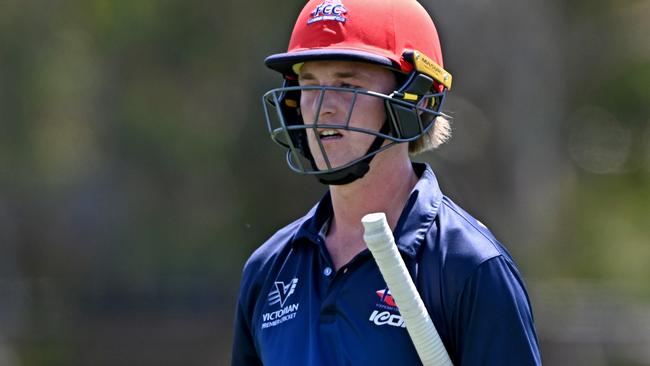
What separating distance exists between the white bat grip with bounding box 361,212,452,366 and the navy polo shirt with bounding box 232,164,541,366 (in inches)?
3.4

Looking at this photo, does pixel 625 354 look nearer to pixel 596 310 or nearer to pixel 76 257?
pixel 596 310

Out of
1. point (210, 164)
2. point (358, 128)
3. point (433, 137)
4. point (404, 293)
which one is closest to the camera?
point (404, 293)

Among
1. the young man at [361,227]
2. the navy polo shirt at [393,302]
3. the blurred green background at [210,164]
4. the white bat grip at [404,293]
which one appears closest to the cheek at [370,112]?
the young man at [361,227]

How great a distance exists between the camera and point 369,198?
113 inches

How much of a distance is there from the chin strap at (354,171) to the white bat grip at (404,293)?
281mm

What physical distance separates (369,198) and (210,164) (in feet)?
50.6

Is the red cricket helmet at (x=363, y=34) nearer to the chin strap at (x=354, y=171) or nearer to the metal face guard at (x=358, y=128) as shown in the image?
the metal face guard at (x=358, y=128)

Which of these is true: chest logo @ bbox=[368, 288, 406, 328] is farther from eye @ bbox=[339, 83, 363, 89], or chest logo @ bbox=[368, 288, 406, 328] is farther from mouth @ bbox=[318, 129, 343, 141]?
eye @ bbox=[339, 83, 363, 89]

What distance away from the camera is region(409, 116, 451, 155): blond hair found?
9.91 ft

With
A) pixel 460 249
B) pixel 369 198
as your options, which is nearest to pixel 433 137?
pixel 369 198

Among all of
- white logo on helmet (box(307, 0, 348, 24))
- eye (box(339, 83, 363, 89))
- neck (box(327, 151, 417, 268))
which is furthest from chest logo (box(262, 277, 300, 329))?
white logo on helmet (box(307, 0, 348, 24))

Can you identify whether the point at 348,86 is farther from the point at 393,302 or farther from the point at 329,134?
the point at 393,302

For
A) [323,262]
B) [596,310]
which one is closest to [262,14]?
[596,310]

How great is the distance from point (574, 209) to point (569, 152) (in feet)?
2.86
